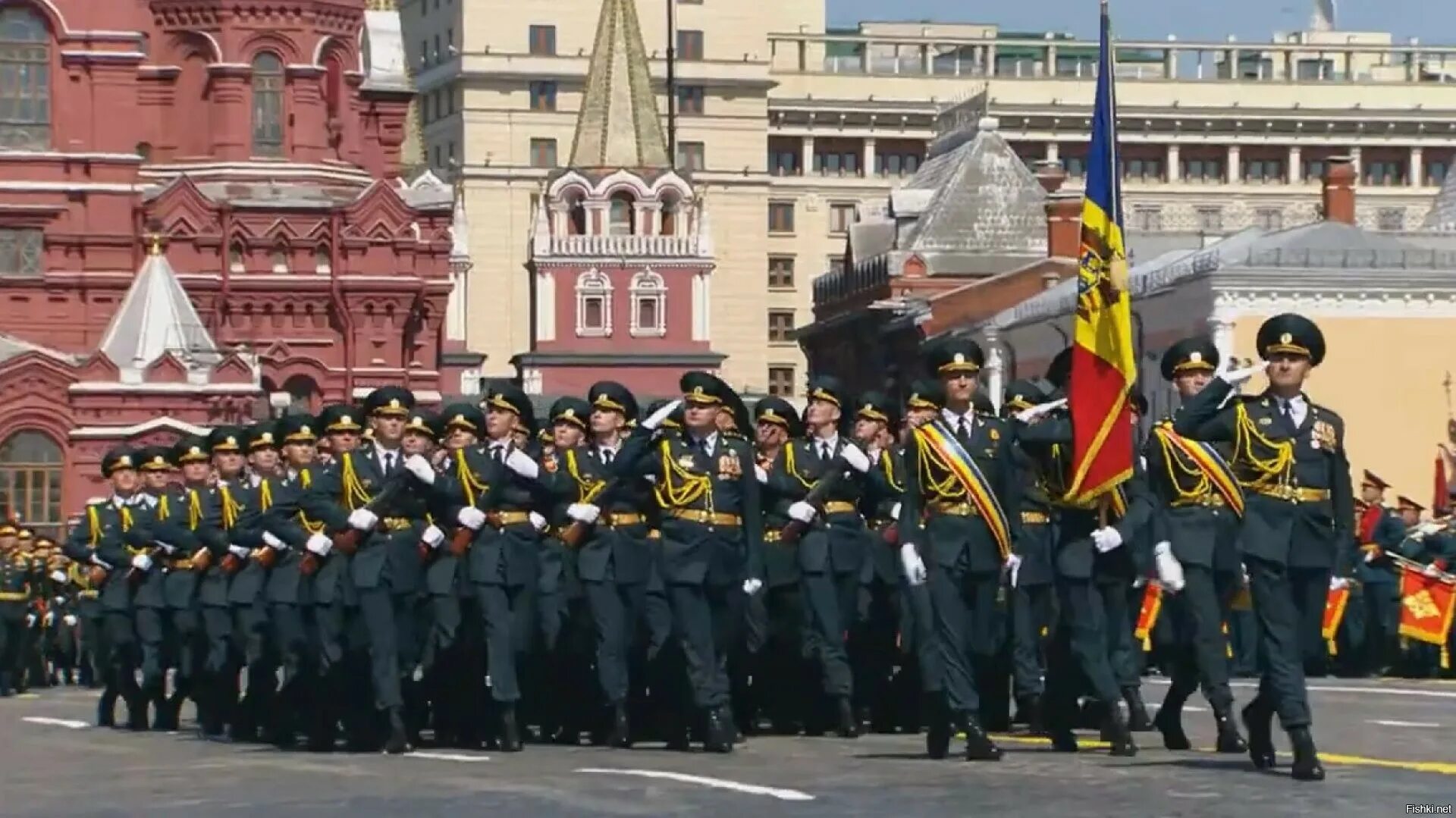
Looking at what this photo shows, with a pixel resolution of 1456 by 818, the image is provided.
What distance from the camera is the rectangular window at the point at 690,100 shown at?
140 metres

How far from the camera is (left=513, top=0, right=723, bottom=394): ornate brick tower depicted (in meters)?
117

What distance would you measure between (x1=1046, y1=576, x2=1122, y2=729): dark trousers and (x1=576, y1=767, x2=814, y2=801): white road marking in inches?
86.6

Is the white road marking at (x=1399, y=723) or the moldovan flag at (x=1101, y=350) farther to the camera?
the white road marking at (x=1399, y=723)

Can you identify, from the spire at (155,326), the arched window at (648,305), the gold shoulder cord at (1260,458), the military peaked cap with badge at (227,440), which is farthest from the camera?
the arched window at (648,305)

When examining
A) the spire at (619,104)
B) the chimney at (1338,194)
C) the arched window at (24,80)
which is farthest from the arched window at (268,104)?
the spire at (619,104)

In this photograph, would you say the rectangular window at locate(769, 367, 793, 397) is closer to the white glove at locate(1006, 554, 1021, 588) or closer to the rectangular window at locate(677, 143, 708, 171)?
the rectangular window at locate(677, 143, 708, 171)

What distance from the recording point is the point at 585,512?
827 inches

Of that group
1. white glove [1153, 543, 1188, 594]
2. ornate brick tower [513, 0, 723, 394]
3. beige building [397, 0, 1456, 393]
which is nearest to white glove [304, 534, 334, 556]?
white glove [1153, 543, 1188, 594]

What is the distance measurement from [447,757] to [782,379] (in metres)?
125

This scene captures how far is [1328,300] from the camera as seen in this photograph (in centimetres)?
6412

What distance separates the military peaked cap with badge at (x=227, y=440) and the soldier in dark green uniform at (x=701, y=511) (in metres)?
5.08

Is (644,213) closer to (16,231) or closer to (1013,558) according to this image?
(16,231)

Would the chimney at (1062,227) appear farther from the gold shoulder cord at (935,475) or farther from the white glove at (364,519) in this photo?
the gold shoulder cord at (935,475)

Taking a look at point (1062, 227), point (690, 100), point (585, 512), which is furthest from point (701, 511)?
point (690, 100)
